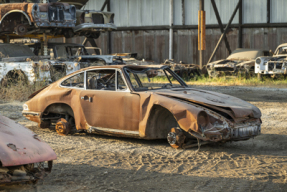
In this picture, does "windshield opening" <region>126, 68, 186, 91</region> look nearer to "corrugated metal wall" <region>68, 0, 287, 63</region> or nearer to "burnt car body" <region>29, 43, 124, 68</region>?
"burnt car body" <region>29, 43, 124, 68</region>

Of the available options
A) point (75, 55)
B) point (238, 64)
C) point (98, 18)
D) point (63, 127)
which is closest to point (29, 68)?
point (75, 55)

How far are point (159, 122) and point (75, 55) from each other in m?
8.82

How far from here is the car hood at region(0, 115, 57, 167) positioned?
3834 mm

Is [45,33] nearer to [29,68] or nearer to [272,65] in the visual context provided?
[29,68]

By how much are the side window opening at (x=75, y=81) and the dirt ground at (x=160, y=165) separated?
956 mm

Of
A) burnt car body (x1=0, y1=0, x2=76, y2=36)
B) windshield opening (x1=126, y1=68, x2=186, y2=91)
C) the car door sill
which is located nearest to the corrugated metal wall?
burnt car body (x1=0, y1=0, x2=76, y2=36)

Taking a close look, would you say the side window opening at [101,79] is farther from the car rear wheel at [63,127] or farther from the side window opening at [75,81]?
the car rear wheel at [63,127]

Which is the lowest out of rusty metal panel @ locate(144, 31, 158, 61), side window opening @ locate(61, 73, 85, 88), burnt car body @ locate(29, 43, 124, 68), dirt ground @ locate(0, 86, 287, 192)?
dirt ground @ locate(0, 86, 287, 192)

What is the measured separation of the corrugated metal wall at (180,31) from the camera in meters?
22.0

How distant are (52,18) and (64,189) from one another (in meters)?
10.2

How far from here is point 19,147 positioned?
401cm

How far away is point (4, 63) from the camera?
12.4m

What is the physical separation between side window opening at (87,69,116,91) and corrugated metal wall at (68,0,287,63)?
1625 cm

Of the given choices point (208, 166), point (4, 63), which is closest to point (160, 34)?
point (4, 63)
